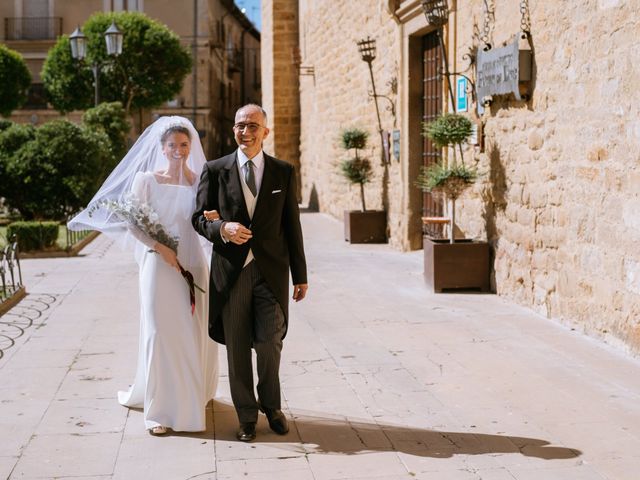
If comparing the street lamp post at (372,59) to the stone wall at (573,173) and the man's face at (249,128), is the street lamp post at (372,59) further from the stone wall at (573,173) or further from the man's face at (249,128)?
the man's face at (249,128)

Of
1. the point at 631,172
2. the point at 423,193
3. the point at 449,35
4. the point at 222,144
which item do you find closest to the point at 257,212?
the point at 631,172

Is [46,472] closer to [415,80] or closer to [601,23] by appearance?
[601,23]

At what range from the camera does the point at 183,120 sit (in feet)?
17.5

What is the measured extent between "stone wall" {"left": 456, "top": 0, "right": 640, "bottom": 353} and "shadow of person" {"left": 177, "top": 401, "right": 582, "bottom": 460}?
7.39 ft

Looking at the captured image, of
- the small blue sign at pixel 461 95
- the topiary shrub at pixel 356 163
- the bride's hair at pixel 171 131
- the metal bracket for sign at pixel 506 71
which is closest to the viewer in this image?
the bride's hair at pixel 171 131

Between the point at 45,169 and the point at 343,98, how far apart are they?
5.82 metres

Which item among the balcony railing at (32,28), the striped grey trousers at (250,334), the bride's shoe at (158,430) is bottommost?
the bride's shoe at (158,430)

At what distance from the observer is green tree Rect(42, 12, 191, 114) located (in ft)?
117

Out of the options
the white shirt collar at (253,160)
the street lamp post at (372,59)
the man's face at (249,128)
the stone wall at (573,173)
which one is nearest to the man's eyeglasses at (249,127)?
the man's face at (249,128)

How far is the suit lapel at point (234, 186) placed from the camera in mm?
4902

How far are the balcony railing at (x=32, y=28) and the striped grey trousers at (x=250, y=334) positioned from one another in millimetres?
39230

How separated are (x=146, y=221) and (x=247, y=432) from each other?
1238 millimetres

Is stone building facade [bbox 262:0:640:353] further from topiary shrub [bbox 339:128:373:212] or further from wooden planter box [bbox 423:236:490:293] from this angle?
topiary shrub [bbox 339:128:373:212]

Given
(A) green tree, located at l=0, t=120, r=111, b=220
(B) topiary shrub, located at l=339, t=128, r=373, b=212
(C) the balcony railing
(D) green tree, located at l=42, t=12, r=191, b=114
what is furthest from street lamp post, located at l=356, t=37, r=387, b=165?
(C) the balcony railing
